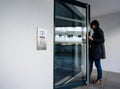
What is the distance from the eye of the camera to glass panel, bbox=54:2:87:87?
3279mm

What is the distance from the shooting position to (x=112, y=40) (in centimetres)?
571

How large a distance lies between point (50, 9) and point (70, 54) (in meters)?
1.34

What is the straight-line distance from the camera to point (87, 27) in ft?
12.5

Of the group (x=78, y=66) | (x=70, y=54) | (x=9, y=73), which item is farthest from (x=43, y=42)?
(x=78, y=66)

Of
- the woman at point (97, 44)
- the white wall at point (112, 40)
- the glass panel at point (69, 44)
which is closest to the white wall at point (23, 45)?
the glass panel at point (69, 44)

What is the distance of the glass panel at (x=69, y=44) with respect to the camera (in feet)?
10.8

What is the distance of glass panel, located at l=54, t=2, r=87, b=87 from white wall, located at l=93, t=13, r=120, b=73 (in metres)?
2.16

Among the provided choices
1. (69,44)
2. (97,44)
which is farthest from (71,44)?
(97,44)

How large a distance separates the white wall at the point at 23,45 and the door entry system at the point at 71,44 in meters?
0.44

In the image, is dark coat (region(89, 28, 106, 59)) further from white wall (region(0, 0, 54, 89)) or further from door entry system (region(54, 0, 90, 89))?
white wall (region(0, 0, 54, 89))

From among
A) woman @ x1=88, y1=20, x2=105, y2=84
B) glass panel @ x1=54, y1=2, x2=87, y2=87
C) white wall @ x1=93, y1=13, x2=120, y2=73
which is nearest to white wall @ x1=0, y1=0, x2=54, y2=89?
glass panel @ x1=54, y1=2, x2=87, y2=87

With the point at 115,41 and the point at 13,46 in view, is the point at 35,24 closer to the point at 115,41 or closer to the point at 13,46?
the point at 13,46

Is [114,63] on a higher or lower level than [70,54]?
lower

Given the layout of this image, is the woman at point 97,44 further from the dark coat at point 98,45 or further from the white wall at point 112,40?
the white wall at point 112,40
